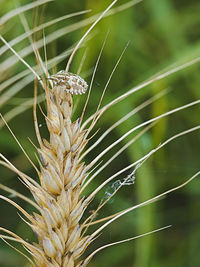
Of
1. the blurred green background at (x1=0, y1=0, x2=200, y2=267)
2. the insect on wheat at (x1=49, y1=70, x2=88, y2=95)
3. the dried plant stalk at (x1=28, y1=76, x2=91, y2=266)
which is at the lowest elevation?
the dried plant stalk at (x1=28, y1=76, x2=91, y2=266)

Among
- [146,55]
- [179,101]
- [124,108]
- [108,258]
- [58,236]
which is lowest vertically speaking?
[58,236]

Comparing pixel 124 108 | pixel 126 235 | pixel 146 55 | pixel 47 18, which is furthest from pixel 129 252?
pixel 47 18

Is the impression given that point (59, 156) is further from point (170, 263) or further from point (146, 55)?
point (146, 55)

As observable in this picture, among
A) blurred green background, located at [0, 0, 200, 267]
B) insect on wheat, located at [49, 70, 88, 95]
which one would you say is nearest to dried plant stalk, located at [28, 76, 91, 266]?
insect on wheat, located at [49, 70, 88, 95]

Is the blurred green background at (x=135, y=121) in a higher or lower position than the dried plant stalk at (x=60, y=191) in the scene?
higher

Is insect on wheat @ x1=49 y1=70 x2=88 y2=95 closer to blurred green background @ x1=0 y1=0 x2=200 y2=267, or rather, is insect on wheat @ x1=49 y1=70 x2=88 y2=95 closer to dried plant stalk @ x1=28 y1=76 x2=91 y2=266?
dried plant stalk @ x1=28 y1=76 x2=91 y2=266

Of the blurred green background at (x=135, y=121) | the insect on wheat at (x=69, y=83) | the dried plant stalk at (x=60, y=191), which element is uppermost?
the blurred green background at (x=135, y=121)

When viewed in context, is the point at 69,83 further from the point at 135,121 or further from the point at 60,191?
the point at 135,121

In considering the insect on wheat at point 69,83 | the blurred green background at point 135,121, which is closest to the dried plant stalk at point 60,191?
the insect on wheat at point 69,83

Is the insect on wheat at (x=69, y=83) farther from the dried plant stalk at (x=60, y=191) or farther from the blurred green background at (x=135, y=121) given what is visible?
the blurred green background at (x=135, y=121)
